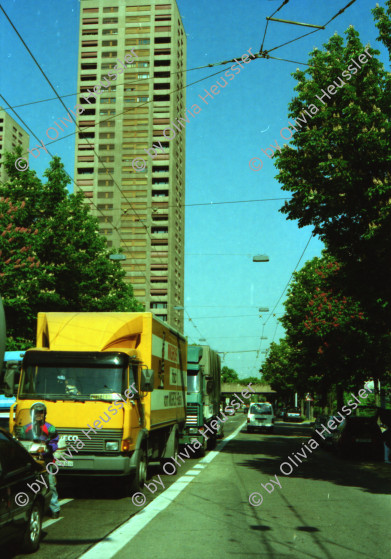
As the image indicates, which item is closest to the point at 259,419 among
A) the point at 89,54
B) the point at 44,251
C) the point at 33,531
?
the point at 44,251

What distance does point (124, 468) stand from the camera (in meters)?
10.7

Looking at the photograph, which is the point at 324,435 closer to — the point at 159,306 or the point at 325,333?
the point at 325,333

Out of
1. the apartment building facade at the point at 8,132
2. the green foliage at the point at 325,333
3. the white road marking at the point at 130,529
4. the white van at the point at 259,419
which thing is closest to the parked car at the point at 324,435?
the green foliage at the point at 325,333

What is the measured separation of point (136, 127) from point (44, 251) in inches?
3096

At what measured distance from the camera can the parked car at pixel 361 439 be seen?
73.7 ft

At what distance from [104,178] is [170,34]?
24.9m

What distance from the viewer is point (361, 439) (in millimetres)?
22672

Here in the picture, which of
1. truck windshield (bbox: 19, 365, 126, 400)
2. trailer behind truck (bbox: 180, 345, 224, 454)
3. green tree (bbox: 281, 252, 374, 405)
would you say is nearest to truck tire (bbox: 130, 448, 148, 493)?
truck windshield (bbox: 19, 365, 126, 400)

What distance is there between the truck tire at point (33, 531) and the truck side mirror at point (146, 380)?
14.2 feet

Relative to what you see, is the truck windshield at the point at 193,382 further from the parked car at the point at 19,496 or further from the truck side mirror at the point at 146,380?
the parked car at the point at 19,496

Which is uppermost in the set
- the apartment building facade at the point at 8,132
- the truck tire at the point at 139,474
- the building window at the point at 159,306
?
the apartment building facade at the point at 8,132

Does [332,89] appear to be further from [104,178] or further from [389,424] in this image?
[104,178]

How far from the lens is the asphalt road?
23.2ft

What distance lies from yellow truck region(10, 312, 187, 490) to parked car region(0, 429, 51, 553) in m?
3.11
